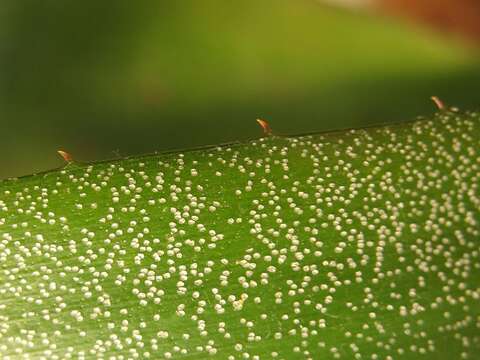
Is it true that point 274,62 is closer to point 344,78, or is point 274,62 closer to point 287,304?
point 344,78

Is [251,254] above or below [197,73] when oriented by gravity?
below

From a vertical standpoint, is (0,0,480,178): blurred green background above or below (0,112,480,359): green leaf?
above

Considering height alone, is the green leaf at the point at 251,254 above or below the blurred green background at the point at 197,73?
below

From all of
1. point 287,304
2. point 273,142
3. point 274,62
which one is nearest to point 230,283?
point 287,304
